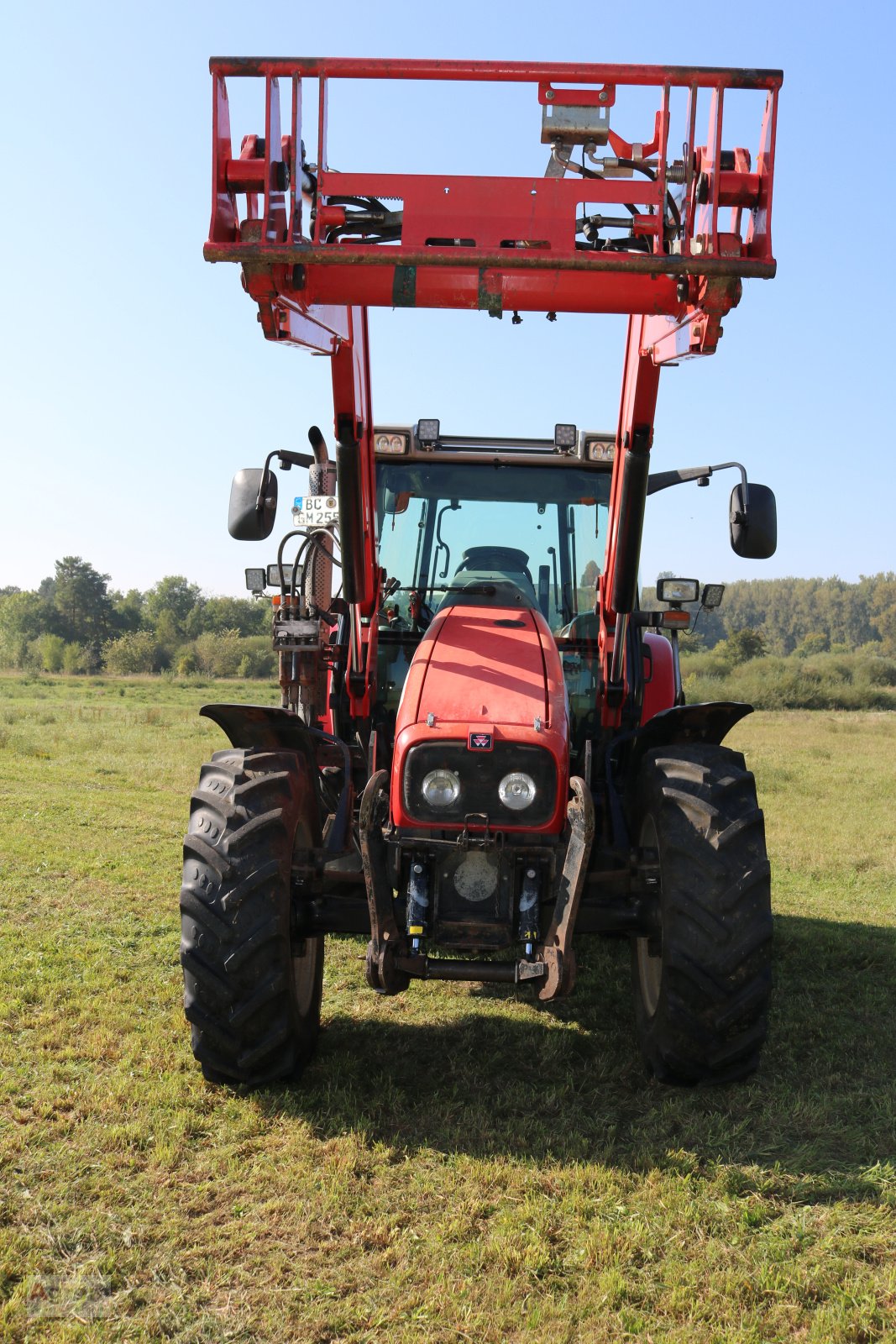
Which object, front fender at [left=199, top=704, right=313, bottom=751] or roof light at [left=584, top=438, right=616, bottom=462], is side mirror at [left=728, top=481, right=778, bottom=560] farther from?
front fender at [left=199, top=704, right=313, bottom=751]

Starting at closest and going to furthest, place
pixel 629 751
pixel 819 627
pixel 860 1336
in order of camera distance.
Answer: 1. pixel 860 1336
2. pixel 629 751
3. pixel 819 627

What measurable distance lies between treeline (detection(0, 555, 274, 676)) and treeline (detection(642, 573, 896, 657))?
41.8 m

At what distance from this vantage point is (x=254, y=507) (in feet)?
16.3

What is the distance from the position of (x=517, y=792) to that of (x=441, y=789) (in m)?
0.28

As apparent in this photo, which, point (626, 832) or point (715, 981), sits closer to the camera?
point (715, 981)

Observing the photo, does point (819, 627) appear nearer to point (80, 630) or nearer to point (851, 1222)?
point (80, 630)

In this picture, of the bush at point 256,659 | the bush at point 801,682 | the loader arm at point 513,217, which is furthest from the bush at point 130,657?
the loader arm at point 513,217

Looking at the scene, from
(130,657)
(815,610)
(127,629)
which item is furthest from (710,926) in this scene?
(815,610)

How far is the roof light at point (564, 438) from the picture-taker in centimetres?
599

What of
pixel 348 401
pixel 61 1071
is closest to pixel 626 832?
pixel 348 401

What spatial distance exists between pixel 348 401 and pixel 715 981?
272 centimetres

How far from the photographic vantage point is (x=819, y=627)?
104m

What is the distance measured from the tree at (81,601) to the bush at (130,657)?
11124 millimetres

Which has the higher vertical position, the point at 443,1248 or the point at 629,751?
the point at 629,751
